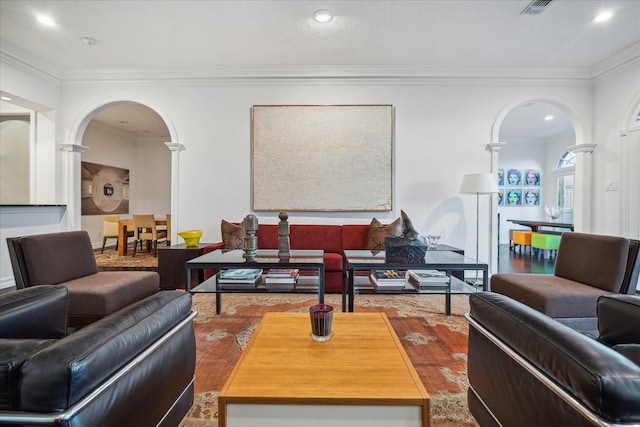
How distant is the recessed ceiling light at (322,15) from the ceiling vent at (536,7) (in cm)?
186

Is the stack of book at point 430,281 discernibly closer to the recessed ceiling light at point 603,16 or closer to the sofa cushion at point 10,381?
the sofa cushion at point 10,381

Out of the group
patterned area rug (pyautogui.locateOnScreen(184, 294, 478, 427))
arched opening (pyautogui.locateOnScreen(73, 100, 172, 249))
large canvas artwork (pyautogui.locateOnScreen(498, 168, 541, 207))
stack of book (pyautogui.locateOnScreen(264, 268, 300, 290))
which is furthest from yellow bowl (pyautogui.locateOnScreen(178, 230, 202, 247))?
large canvas artwork (pyautogui.locateOnScreen(498, 168, 541, 207))

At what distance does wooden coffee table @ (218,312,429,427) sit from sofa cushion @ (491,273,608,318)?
140cm

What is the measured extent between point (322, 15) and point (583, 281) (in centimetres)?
324

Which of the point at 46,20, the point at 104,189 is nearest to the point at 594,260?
the point at 46,20

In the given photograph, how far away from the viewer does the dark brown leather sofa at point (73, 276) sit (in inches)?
80.6

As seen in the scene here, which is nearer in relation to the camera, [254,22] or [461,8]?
[461,8]

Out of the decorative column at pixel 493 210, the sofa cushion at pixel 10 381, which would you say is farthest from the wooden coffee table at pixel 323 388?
the decorative column at pixel 493 210

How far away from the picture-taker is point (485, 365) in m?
1.22

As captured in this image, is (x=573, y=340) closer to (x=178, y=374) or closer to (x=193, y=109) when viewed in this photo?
(x=178, y=374)

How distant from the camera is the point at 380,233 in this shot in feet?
12.2

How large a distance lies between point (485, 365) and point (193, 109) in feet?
14.3

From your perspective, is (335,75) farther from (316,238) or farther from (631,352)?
(631,352)

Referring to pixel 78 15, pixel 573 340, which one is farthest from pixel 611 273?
pixel 78 15
